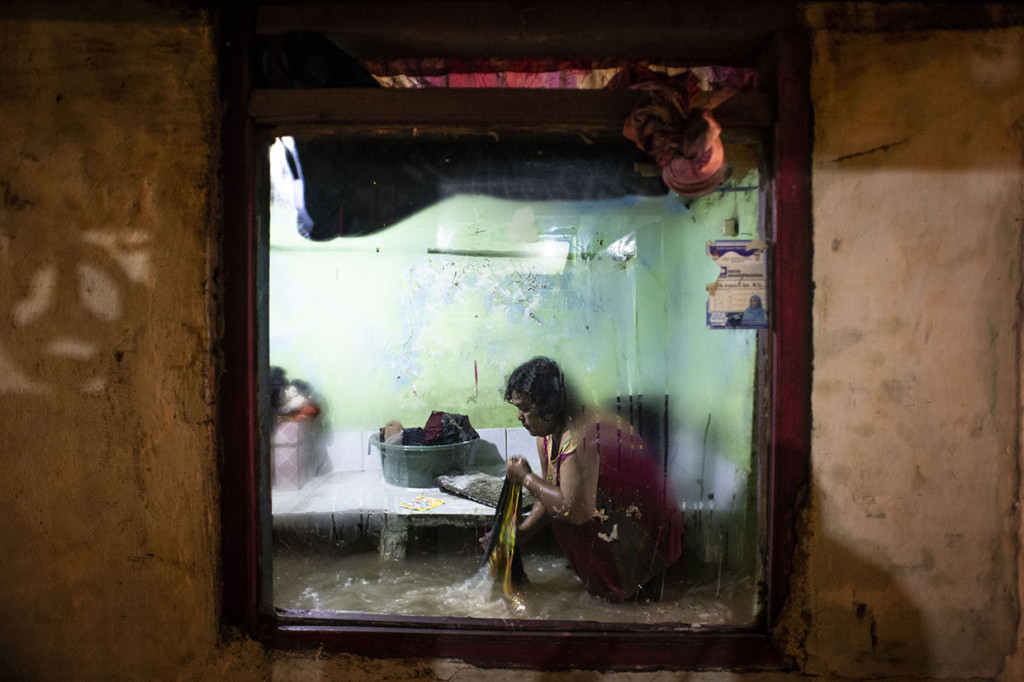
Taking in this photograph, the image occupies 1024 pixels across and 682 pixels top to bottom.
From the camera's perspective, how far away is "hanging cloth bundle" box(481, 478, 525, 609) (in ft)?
8.82

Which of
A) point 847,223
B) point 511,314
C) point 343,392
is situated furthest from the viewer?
point 343,392

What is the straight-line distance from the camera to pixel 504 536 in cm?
275

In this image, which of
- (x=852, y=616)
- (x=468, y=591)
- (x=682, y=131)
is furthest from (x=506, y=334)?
(x=852, y=616)

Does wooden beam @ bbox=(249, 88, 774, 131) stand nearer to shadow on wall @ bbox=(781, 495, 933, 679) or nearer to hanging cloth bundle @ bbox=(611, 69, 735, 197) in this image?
hanging cloth bundle @ bbox=(611, 69, 735, 197)

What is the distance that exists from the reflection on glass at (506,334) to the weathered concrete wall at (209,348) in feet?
1.22

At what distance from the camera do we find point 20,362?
1.88 metres

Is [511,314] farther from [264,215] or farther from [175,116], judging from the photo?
[175,116]

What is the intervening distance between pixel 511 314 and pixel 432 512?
1.32 m

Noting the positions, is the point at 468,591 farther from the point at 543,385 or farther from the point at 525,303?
the point at 525,303

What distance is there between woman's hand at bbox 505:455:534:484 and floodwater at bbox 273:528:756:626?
519mm

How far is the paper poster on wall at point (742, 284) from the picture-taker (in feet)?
6.31

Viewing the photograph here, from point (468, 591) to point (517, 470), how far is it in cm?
65

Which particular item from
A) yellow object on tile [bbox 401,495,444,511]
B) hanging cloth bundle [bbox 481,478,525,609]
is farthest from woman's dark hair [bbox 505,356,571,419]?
yellow object on tile [bbox 401,495,444,511]

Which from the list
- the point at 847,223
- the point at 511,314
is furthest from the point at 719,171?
the point at 511,314
